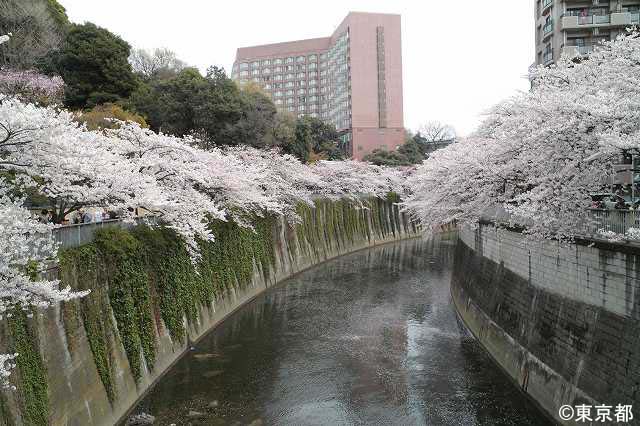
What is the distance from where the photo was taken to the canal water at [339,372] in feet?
49.7

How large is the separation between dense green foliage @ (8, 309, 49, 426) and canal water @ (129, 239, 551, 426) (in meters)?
4.26

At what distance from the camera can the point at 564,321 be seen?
1440 cm

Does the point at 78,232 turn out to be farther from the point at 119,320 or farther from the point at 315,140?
the point at 315,140

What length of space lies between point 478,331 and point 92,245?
606 inches

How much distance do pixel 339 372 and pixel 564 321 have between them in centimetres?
771

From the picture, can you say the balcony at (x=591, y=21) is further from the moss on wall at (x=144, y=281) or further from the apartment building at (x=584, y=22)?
the moss on wall at (x=144, y=281)

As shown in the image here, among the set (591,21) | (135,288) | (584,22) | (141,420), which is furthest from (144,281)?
(591,21)

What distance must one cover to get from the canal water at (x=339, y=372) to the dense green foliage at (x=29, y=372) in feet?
14.0

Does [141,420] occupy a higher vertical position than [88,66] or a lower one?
lower

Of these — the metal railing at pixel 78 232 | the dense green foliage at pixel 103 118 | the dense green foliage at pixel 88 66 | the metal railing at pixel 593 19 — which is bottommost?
the metal railing at pixel 78 232

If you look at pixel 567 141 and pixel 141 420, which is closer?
pixel 567 141

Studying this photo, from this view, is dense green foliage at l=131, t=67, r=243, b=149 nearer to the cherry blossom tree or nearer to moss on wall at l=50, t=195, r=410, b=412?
moss on wall at l=50, t=195, r=410, b=412

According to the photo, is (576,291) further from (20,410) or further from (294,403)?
(20,410)

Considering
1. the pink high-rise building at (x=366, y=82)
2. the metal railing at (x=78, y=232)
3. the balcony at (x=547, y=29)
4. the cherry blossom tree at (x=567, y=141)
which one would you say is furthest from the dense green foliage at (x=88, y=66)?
the pink high-rise building at (x=366, y=82)
